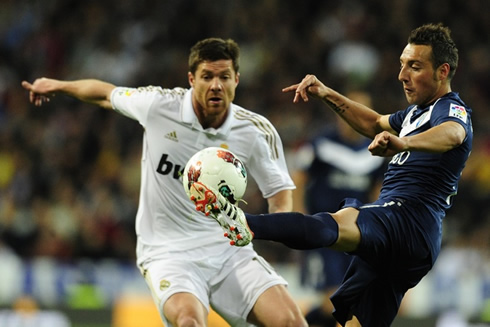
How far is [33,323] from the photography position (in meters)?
10.0

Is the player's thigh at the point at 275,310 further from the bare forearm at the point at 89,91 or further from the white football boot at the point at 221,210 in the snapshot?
the bare forearm at the point at 89,91

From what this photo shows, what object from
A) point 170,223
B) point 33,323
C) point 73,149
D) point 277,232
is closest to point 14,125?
point 73,149

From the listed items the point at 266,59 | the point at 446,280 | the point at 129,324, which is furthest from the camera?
the point at 266,59

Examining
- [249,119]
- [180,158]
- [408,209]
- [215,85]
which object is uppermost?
[215,85]

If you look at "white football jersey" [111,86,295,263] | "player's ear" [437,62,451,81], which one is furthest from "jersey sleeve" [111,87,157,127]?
"player's ear" [437,62,451,81]

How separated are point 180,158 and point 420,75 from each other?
1789mm

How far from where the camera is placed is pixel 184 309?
594 centimetres

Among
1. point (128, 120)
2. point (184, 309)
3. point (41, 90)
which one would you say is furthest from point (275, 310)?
point (128, 120)

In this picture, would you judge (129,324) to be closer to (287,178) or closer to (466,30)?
(287,178)

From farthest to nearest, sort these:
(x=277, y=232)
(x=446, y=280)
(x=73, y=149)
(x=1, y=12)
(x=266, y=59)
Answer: (x=1, y=12) → (x=266, y=59) → (x=73, y=149) → (x=446, y=280) → (x=277, y=232)

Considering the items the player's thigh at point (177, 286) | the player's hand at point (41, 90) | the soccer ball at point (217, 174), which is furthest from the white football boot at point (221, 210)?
the player's hand at point (41, 90)

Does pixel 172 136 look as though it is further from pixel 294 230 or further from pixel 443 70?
pixel 443 70

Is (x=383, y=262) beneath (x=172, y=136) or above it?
beneath

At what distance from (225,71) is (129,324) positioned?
14.4ft
